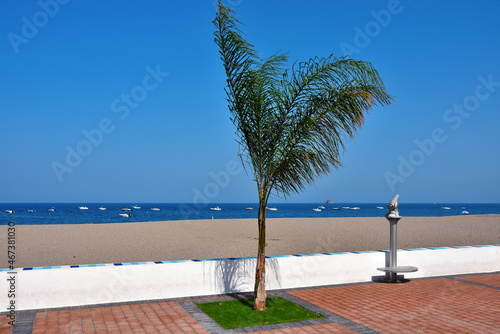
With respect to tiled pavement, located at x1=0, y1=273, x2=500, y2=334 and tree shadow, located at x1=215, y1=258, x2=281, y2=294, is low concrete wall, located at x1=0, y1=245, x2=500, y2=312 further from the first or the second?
tiled pavement, located at x1=0, y1=273, x2=500, y2=334

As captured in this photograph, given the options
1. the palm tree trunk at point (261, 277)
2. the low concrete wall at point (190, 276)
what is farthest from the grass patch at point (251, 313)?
the low concrete wall at point (190, 276)

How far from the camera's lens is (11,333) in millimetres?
5492

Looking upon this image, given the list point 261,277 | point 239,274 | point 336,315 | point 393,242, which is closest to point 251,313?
point 261,277

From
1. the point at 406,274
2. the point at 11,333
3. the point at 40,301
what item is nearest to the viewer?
the point at 11,333

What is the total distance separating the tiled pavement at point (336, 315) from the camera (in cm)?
580

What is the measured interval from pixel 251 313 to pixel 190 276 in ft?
5.02

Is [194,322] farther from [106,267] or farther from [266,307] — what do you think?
[106,267]

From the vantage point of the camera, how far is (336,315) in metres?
6.51

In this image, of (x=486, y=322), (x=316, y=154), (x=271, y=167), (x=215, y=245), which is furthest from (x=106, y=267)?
(x=215, y=245)

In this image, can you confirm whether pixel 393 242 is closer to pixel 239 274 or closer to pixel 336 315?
pixel 336 315

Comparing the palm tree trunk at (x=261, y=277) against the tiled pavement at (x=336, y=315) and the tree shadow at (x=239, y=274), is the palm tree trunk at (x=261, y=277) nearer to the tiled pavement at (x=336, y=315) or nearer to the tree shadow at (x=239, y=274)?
the tiled pavement at (x=336, y=315)

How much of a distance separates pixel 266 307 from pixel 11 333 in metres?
3.74

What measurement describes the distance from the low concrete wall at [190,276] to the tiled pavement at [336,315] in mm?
217

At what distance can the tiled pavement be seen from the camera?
19.0 feet
